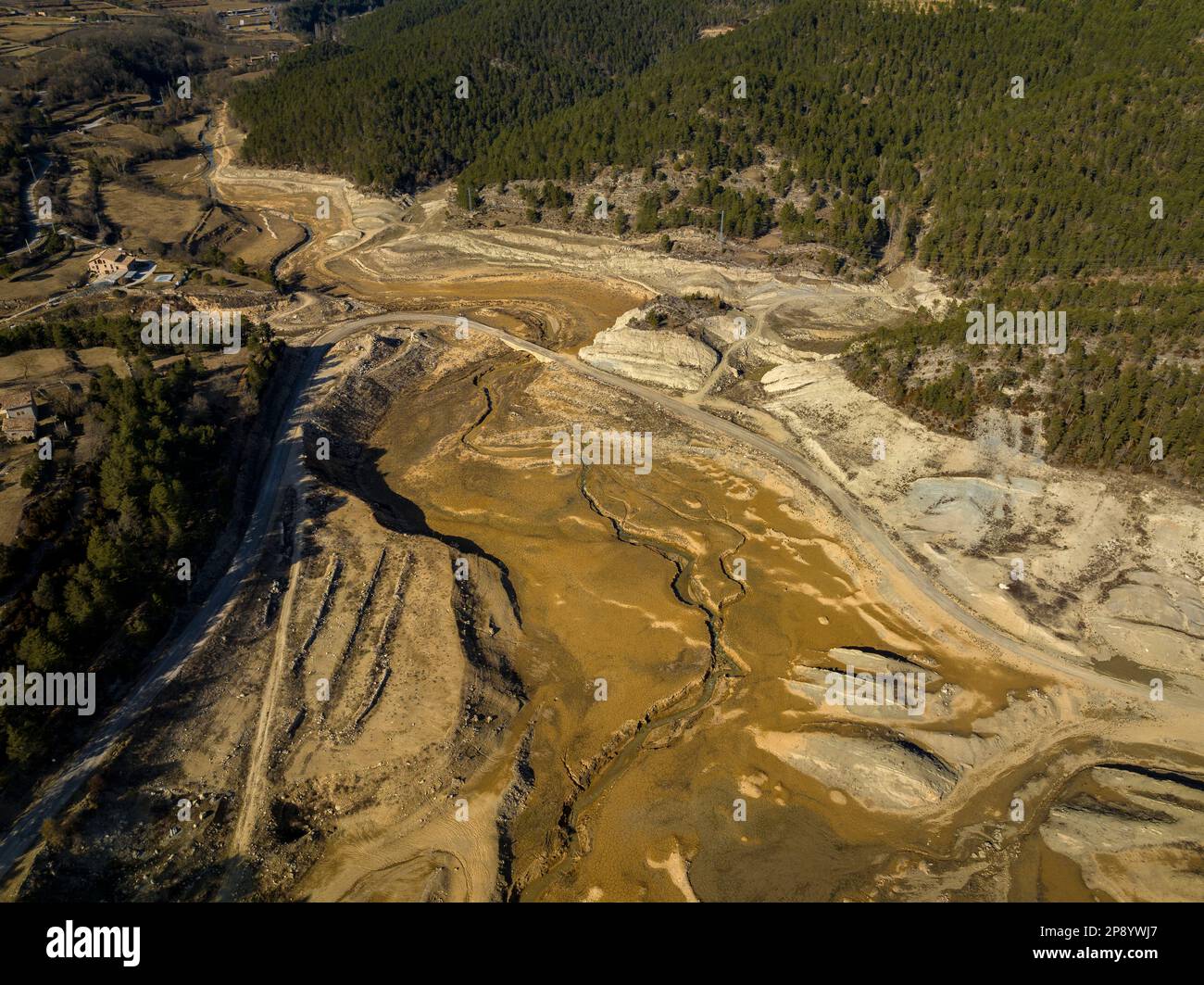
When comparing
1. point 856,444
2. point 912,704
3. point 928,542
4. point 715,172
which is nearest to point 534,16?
point 715,172

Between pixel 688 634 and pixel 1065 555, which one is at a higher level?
pixel 1065 555

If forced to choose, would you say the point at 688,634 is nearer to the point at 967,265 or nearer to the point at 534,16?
the point at 967,265

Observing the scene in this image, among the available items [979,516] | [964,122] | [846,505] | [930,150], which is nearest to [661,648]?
[846,505]

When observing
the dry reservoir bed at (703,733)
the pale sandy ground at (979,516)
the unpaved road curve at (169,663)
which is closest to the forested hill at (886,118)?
the pale sandy ground at (979,516)

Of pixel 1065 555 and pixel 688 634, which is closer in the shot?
pixel 688 634

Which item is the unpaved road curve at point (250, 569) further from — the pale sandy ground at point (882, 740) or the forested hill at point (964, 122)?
the forested hill at point (964, 122)

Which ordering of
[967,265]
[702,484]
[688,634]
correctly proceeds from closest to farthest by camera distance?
[688,634] → [702,484] → [967,265]

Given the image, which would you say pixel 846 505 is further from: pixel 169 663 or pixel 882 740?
pixel 169 663
